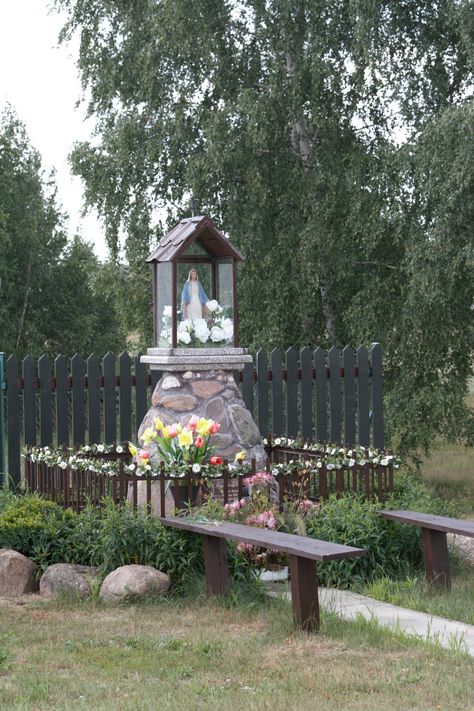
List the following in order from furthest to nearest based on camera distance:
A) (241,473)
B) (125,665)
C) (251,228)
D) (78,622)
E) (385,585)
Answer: (251,228)
(241,473)
(385,585)
(78,622)
(125,665)

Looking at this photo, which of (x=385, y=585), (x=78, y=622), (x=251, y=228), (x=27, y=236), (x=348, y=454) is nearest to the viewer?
(x=78, y=622)

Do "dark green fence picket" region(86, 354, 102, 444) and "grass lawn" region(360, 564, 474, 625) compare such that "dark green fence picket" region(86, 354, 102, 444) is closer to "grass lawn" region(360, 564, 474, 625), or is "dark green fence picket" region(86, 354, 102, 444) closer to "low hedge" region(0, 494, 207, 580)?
"low hedge" region(0, 494, 207, 580)

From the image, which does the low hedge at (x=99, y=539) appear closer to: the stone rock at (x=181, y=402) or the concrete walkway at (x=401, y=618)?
the concrete walkway at (x=401, y=618)

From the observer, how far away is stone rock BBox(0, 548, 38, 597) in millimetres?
7797

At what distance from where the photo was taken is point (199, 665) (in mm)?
5816

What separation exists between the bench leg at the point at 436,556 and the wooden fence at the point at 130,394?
3467mm

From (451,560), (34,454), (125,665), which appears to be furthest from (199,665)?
(34,454)

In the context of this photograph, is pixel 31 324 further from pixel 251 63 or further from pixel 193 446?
pixel 193 446

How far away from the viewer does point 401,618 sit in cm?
682

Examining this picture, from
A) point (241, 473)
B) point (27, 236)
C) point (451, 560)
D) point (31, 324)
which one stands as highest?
point (27, 236)

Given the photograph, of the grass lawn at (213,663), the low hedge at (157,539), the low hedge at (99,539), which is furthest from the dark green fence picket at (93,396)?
the grass lawn at (213,663)

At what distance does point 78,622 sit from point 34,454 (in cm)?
324

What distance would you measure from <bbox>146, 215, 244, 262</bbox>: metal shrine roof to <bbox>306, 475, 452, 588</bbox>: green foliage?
8.23 feet

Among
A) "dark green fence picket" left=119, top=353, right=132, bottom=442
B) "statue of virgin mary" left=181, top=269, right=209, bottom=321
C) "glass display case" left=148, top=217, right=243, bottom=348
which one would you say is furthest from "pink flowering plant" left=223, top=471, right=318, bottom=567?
"dark green fence picket" left=119, top=353, right=132, bottom=442
